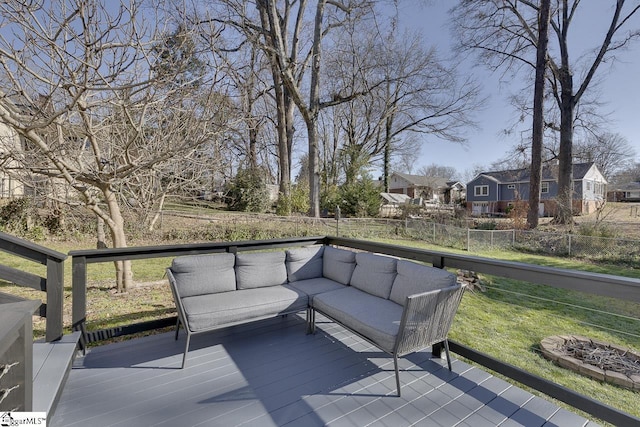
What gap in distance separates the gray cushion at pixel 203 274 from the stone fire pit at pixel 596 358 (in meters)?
3.48

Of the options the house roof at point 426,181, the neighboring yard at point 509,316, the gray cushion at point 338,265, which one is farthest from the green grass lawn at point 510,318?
the house roof at point 426,181

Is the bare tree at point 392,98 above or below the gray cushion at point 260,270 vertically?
above

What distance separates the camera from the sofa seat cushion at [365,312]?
2369 mm

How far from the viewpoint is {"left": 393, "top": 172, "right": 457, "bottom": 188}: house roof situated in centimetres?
3797

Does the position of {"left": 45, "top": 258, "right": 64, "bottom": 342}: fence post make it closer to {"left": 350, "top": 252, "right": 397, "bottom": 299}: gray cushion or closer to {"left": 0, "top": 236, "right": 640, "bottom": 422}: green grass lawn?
{"left": 0, "top": 236, "right": 640, "bottom": 422}: green grass lawn

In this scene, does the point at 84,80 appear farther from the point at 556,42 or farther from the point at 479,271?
the point at 556,42

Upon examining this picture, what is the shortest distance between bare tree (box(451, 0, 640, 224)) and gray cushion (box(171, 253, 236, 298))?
12.4 metres

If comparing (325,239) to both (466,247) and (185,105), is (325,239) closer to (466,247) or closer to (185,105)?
(185,105)

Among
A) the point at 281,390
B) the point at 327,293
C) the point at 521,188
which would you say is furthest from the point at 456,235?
the point at 521,188

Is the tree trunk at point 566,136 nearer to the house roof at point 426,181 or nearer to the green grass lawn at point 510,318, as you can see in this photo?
the green grass lawn at point 510,318

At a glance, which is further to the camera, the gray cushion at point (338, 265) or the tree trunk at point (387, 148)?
the tree trunk at point (387, 148)

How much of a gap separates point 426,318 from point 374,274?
899 mm

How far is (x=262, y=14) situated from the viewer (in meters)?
10.5

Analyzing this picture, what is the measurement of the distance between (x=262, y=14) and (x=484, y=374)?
11.7m
